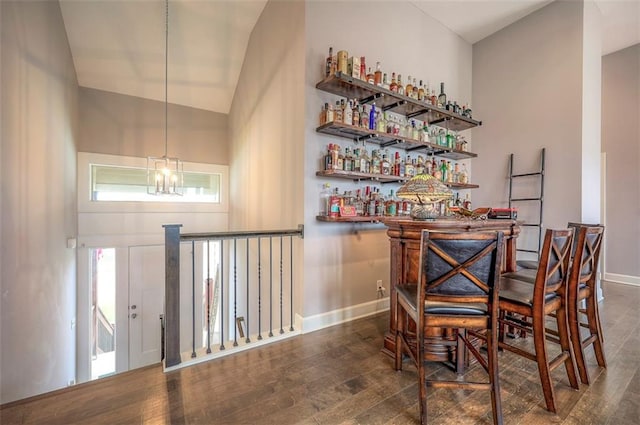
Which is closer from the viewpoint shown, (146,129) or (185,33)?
(185,33)

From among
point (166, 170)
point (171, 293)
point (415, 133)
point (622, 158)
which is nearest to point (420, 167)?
point (415, 133)

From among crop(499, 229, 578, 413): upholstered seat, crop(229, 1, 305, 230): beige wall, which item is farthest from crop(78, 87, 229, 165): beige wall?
crop(499, 229, 578, 413): upholstered seat

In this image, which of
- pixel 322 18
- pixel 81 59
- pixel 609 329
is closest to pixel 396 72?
pixel 322 18

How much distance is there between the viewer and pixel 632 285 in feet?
12.7

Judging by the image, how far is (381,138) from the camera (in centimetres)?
280

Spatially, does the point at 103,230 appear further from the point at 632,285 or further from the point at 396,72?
the point at 632,285

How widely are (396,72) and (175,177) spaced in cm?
304

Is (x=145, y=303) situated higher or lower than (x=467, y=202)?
lower

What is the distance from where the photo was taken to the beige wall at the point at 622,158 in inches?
154

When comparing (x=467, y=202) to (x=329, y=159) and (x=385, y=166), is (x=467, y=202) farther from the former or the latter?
(x=329, y=159)

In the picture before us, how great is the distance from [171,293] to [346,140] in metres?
2.02

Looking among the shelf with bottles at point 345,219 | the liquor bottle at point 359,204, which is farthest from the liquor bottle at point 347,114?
the shelf with bottles at point 345,219

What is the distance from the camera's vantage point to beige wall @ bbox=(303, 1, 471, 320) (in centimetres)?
255

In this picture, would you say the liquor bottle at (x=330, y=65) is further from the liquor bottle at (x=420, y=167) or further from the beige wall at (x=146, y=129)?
the beige wall at (x=146, y=129)
